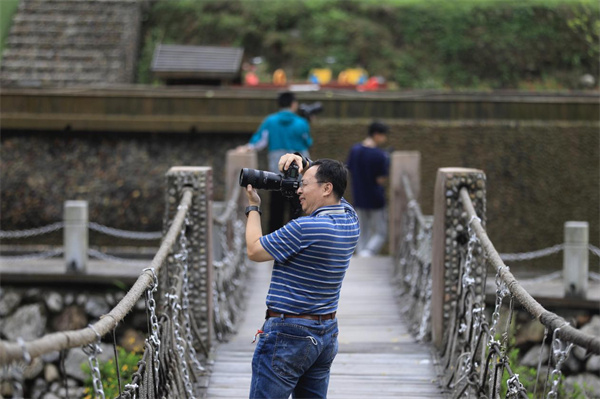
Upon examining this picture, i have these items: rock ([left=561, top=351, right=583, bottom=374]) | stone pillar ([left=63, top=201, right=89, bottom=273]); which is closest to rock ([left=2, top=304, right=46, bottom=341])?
stone pillar ([left=63, top=201, right=89, bottom=273])

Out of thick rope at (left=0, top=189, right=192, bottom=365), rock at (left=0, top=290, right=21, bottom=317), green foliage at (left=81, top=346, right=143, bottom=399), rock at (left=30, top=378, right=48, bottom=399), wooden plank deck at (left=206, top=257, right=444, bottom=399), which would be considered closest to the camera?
thick rope at (left=0, top=189, right=192, bottom=365)

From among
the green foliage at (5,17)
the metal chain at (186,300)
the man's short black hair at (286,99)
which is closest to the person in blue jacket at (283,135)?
the man's short black hair at (286,99)

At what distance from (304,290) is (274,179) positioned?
0.55 meters

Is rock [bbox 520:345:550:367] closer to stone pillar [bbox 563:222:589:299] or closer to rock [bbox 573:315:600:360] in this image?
rock [bbox 573:315:600:360]

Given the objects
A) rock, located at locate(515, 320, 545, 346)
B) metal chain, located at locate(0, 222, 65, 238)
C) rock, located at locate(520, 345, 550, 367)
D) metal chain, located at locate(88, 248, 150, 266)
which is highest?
metal chain, located at locate(0, 222, 65, 238)

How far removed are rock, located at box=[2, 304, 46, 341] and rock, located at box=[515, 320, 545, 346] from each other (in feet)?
18.3

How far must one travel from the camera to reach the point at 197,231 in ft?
22.4

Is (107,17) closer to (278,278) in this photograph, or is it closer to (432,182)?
(432,182)

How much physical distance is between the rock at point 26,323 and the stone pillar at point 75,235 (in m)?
0.66

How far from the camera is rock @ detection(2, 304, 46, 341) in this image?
11.9 meters

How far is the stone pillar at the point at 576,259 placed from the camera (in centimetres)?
1030

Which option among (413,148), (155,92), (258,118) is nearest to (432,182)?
(413,148)

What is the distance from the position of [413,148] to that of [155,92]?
4.00 metres

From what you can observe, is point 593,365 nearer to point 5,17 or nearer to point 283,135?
point 283,135
